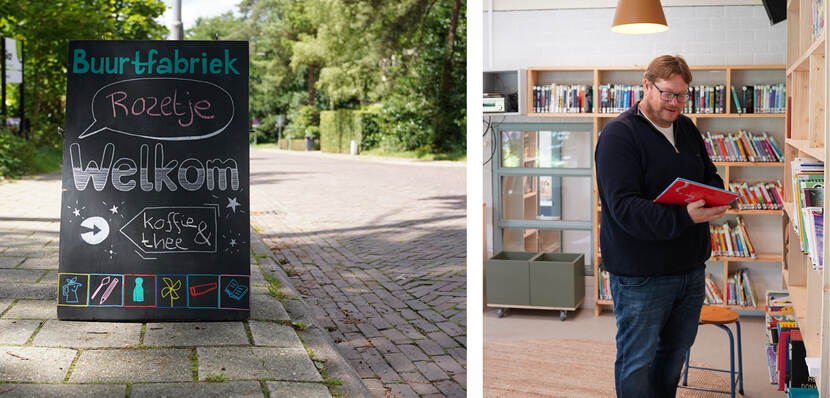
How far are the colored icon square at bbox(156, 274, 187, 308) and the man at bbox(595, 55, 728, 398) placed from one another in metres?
2.21

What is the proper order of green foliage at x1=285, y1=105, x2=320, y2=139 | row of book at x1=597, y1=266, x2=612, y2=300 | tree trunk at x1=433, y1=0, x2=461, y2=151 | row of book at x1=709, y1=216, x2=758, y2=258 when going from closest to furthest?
row of book at x1=709, y1=216, x2=758, y2=258, row of book at x1=597, y1=266, x2=612, y2=300, tree trunk at x1=433, y1=0, x2=461, y2=151, green foliage at x1=285, y1=105, x2=320, y2=139

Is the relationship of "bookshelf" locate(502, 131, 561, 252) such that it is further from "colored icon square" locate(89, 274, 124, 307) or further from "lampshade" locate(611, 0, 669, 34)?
"colored icon square" locate(89, 274, 124, 307)

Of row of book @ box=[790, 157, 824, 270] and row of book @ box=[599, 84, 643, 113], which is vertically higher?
row of book @ box=[599, 84, 643, 113]

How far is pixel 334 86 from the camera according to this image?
25.5 metres

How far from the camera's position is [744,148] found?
606cm

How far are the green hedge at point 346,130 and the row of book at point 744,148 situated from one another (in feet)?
61.2

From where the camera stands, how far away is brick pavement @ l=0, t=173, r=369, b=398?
3.19 metres

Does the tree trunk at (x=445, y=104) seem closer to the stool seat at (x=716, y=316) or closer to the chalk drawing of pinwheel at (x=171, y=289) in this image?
the stool seat at (x=716, y=316)

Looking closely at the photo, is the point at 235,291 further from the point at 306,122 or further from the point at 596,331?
the point at 306,122

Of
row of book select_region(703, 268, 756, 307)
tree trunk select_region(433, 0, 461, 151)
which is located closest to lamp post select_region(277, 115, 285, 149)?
tree trunk select_region(433, 0, 461, 151)

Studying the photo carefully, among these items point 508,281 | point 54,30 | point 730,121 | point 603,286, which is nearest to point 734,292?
point 603,286

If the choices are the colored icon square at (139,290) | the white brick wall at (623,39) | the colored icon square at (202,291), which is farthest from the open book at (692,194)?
the white brick wall at (623,39)

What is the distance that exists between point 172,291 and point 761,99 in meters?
4.35

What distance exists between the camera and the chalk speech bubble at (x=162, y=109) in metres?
4.18
